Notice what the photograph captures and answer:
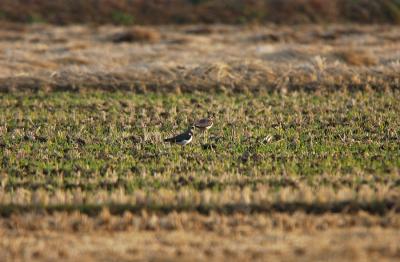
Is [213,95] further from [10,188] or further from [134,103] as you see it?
[10,188]

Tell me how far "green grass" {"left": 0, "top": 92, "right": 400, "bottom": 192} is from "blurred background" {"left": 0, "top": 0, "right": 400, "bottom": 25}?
35.0 meters

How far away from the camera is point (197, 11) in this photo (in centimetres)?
5841

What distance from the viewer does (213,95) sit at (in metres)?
22.3

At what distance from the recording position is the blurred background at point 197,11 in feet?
185

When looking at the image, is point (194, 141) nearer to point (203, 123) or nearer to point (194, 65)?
point (203, 123)

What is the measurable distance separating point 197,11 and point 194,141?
146ft

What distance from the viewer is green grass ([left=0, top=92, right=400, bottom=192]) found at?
11.8m

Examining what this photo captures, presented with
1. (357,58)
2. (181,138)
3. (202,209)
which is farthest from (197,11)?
(202,209)

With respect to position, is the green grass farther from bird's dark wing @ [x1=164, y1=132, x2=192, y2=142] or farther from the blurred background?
the blurred background

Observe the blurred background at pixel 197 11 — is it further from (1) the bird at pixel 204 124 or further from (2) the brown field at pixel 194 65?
(1) the bird at pixel 204 124

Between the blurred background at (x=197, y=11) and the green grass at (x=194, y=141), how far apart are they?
3495 cm

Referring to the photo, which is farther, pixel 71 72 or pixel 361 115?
pixel 71 72

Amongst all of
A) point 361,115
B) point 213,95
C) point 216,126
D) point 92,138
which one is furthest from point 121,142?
point 213,95

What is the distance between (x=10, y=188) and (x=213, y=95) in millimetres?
11571
